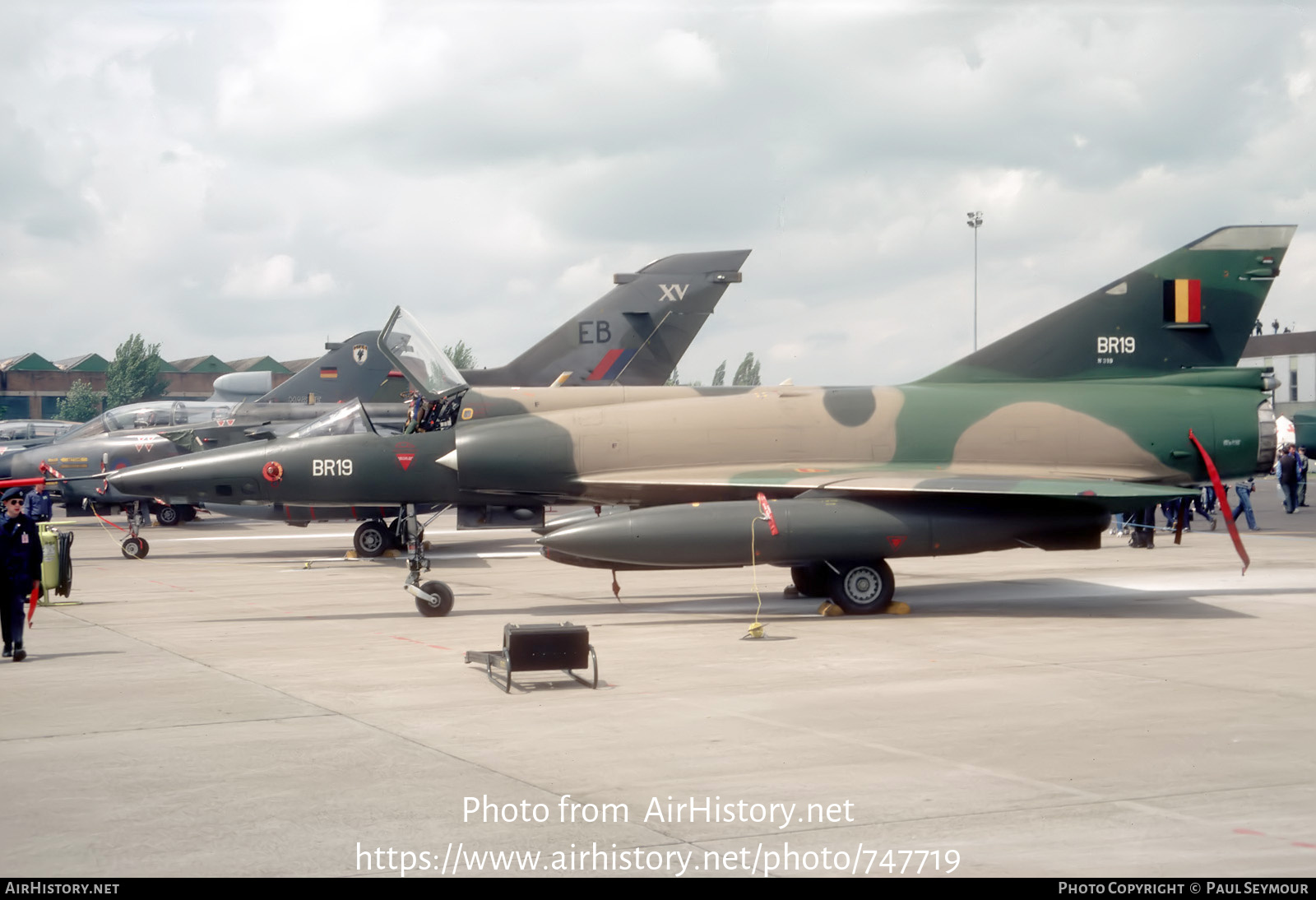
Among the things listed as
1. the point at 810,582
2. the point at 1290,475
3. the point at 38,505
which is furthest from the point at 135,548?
the point at 1290,475

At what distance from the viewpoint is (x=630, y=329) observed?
22.8 metres

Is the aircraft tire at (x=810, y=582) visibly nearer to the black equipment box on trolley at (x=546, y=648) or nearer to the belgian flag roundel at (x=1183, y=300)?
the belgian flag roundel at (x=1183, y=300)

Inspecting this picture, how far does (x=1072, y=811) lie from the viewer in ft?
18.7

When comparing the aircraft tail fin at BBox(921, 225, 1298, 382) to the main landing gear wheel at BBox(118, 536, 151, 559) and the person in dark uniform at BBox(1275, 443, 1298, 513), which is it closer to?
the main landing gear wheel at BBox(118, 536, 151, 559)

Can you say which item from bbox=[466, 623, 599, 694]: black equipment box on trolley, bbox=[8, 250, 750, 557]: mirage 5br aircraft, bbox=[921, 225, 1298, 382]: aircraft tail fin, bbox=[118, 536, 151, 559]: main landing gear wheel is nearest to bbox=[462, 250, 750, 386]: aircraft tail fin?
bbox=[8, 250, 750, 557]: mirage 5br aircraft

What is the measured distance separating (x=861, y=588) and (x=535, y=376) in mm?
10960

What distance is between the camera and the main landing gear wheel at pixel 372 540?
21.0 m

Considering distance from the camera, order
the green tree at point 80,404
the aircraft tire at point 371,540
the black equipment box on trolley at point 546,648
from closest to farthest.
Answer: the black equipment box on trolley at point 546,648, the aircraft tire at point 371,540, the green tree at point 80,404

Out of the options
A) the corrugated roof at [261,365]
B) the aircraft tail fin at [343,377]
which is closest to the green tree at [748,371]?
the aircraft tail fin at [343,377]

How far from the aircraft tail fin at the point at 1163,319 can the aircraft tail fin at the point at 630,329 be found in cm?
866

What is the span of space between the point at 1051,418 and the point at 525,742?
8970 millimetres

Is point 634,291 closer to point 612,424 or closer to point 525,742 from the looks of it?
point 612,424

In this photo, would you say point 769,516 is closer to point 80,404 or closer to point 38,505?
point 38,505

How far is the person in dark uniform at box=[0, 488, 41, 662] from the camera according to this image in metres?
10.5
